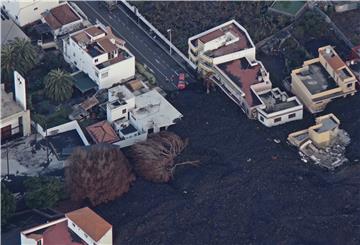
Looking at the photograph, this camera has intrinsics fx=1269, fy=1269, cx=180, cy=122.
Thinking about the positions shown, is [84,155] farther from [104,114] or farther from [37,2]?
[37,2]

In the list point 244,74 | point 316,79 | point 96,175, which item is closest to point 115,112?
point 96,175

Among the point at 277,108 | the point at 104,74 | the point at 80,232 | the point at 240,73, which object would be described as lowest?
the point at 80,232

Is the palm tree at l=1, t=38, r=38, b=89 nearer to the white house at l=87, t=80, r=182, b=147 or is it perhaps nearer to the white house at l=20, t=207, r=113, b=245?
the white house at l=87, t=80, r=182, b=147

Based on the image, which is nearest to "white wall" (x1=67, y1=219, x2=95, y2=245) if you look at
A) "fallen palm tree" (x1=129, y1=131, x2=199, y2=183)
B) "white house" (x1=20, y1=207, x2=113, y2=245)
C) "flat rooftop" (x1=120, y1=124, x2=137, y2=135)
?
"white house" (x1=20, y1=207, x2=113, y2=245)

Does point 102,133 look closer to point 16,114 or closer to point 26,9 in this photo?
point 16,114

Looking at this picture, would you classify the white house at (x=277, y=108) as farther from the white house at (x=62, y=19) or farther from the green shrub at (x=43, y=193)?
the white house at (x=62, y=19)

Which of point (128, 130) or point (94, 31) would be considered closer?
point (128, 130)
